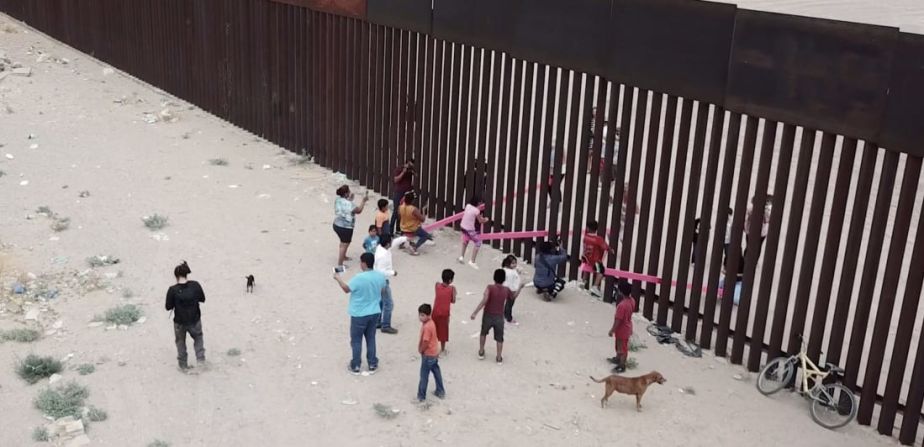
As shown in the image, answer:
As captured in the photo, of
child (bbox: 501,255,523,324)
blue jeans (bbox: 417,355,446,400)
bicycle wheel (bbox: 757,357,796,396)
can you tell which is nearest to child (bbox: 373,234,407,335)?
child (bbox: 501,255,523,324)

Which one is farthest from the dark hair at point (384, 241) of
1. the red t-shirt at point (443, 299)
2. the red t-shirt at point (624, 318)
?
the red t-shirt at point (624, 318)

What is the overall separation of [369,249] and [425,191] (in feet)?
11.3

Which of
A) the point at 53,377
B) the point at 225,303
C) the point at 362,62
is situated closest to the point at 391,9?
the point at 362,62

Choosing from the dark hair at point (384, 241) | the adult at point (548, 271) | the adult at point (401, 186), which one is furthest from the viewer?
the adult at point (401, 186)

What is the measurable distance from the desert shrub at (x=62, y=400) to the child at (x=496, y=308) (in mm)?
3788

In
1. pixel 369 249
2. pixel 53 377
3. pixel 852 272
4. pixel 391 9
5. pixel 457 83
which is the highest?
pixel 391 9

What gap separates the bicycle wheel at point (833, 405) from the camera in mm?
9102

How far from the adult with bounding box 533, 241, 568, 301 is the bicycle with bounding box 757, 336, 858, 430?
2.67 meters

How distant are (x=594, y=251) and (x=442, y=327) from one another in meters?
2.58

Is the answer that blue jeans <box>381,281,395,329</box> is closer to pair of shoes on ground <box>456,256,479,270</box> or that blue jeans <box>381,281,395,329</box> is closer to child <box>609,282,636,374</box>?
pair of shoes on ground <box>456,256,479,270</box>

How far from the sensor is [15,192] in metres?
14.3

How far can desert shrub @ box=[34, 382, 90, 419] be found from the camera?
879cm

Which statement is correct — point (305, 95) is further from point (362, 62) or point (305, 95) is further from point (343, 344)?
point (343, 344)

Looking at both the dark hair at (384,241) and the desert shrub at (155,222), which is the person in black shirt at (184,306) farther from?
the desert shrub at (155,222)
